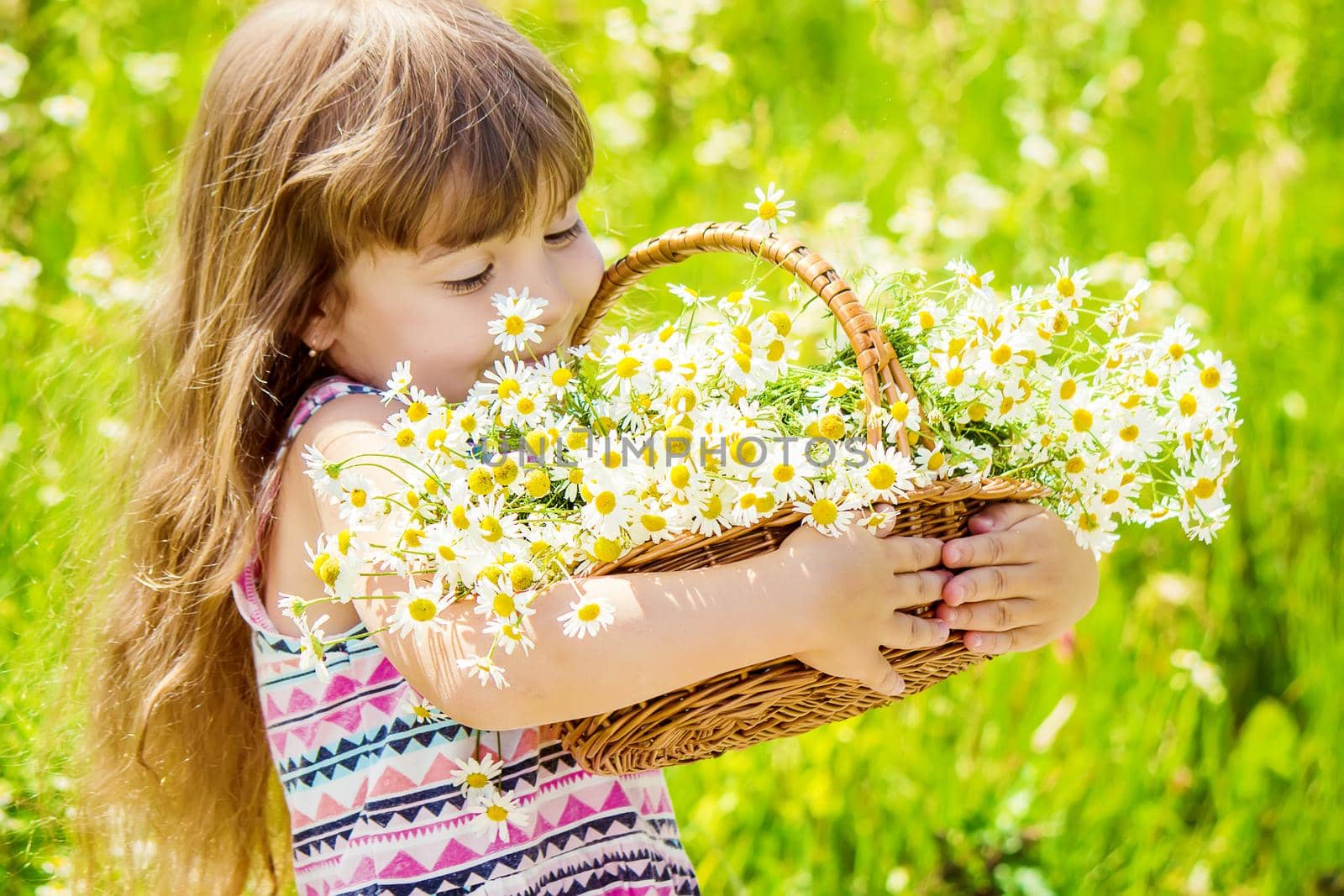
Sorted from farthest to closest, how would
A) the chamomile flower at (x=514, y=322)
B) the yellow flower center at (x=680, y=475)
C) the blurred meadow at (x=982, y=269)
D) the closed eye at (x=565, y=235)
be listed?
the blurred meadow at (x=982, y=269)
the closed eye at (x=565, y=235)
the chamomile flower at (x=514, y=322)
the yellow flower center at (x=680, y=475)

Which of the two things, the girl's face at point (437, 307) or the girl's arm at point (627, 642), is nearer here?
the girl's arm at point (627, 642)

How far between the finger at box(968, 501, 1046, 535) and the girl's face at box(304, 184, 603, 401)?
0.43 meters

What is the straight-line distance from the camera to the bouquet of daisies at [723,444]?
0.96 m

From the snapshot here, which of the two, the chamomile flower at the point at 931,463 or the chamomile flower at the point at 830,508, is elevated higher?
the chamomile flower at the point at 931,463

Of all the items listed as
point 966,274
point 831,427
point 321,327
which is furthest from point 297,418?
point 966,274

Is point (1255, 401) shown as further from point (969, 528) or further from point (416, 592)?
point (416, 592)

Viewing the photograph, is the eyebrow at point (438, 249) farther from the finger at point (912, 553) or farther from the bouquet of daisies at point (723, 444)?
the finger at point (912, 553)

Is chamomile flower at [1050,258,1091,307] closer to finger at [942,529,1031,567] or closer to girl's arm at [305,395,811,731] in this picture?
finger at [942,529,1031,567]

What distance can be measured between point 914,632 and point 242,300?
707mm

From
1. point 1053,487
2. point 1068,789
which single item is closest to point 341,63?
point 1053,487

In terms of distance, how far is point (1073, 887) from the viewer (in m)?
1.77

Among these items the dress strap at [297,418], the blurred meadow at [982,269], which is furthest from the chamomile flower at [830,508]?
the blurred meadow at [982,269]

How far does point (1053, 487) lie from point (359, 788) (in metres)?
0.70

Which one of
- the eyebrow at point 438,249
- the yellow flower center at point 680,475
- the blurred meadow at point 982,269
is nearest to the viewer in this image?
the yellow flower center at point 680,475
